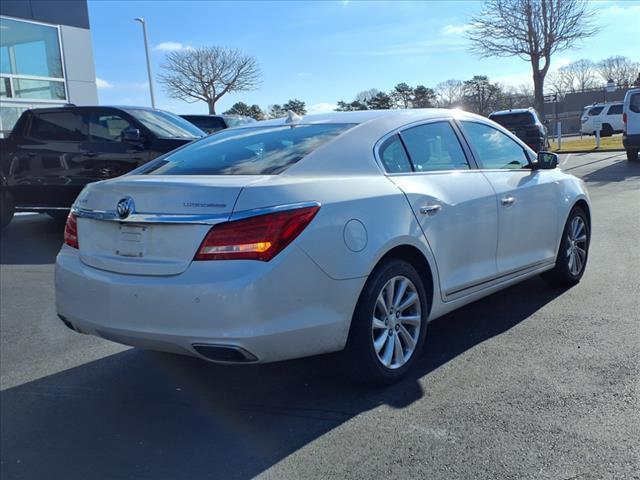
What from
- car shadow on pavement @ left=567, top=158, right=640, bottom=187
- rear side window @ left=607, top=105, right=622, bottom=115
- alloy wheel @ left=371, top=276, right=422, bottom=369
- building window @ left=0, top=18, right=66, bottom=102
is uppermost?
building window @ left=0, top=18, right=66, bottom=102

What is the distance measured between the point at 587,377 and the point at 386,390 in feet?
3.83

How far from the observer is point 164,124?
30.8 ft

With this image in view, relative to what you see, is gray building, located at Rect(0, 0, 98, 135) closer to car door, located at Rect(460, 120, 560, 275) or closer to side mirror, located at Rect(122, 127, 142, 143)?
side mirror, located at Rect(122, 127, 142, 143)

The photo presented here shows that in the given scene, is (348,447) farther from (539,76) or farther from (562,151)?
(539,76)

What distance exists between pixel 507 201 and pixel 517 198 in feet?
0.62

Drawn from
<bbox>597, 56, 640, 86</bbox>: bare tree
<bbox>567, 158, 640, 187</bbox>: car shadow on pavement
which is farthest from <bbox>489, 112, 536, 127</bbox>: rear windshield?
<bbox>597, 56, 640, 86</bbox>: bare tree

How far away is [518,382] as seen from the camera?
3.64 metres

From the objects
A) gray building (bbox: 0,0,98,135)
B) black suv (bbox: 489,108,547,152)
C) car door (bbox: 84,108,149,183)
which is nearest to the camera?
car door (bbox: 84,108,149,183)

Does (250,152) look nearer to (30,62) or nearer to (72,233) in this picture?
(72,233)

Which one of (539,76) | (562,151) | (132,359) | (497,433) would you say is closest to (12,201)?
(132,359)

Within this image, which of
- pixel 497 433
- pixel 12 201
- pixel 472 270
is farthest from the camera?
pixel 12 201

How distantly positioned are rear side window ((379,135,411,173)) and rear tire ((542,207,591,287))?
82.2 inches

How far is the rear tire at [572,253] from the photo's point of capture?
5.46m

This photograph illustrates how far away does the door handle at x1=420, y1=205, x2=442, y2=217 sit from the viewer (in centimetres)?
388
